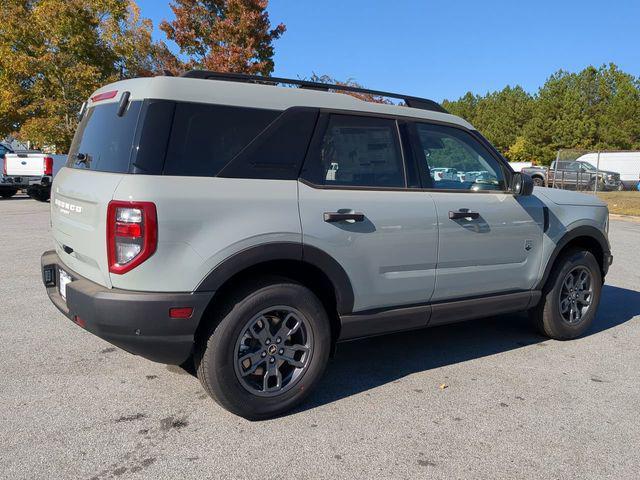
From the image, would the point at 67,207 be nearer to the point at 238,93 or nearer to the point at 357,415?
the point at 238,93

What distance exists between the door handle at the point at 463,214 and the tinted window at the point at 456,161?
22 cm

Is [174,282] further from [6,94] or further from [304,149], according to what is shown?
[6,94]

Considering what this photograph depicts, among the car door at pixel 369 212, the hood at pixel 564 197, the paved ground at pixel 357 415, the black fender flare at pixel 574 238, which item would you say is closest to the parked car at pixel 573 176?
the black fender flare at pixel 574 238

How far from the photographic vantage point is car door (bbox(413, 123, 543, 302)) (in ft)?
12.9

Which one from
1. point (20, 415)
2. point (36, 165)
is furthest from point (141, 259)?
point (36, 165)

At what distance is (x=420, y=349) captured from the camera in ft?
15.3

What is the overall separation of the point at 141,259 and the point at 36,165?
15913 millimetres

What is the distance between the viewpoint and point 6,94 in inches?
823

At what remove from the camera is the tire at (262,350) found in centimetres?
311

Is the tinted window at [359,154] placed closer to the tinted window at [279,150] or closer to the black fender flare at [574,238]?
the tinted window at [279,150]

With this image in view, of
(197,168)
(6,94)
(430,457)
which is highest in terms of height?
(6,94)

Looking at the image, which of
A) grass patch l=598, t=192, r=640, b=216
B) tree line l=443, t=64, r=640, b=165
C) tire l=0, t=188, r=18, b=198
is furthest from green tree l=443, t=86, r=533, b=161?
tire l=0, t=188, r=18, b=198

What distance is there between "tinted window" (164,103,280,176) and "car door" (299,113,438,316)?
44 centimetres

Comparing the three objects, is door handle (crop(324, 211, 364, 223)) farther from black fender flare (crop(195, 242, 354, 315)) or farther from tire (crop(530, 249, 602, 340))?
tire (crop(530, 249, 602, 340))
